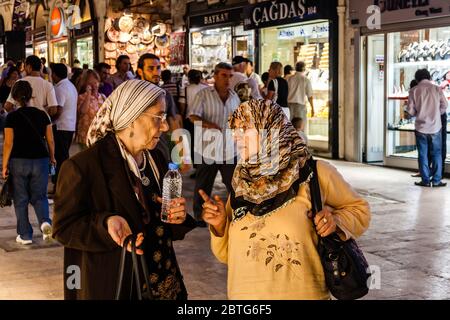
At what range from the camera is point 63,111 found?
11.1 meters

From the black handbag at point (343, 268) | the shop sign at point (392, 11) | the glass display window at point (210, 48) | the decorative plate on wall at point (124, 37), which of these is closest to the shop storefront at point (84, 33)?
the decorative plate on wall at point (124, 37)

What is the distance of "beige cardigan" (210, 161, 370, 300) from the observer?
3.45m

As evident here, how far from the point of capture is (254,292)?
349 cm

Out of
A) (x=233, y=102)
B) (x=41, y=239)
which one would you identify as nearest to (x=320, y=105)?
(x=233, y=102)

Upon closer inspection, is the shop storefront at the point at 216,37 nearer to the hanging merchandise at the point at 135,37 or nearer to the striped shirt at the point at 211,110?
the hanging merchandise at the point at 135,37

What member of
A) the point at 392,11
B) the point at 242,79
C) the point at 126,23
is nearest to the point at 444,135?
the point at 392,11

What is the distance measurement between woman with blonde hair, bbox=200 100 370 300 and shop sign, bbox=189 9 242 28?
49.6 feet

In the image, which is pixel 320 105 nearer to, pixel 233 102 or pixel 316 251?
pixel 233 102

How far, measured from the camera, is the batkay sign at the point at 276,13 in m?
Answer: 15.6

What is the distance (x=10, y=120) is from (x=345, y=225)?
535cm

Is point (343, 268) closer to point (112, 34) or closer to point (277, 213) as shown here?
point (277, 213)

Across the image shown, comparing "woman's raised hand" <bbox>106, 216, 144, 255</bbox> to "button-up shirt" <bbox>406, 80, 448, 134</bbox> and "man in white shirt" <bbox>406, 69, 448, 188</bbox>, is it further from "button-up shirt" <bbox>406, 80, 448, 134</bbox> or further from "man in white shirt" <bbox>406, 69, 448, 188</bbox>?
"button-up shirt" <bbox>406, 80, 448, 134</bbox>

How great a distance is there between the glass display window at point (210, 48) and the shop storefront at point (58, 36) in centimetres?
968

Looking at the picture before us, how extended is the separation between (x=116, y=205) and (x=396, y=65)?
11.5 meters
